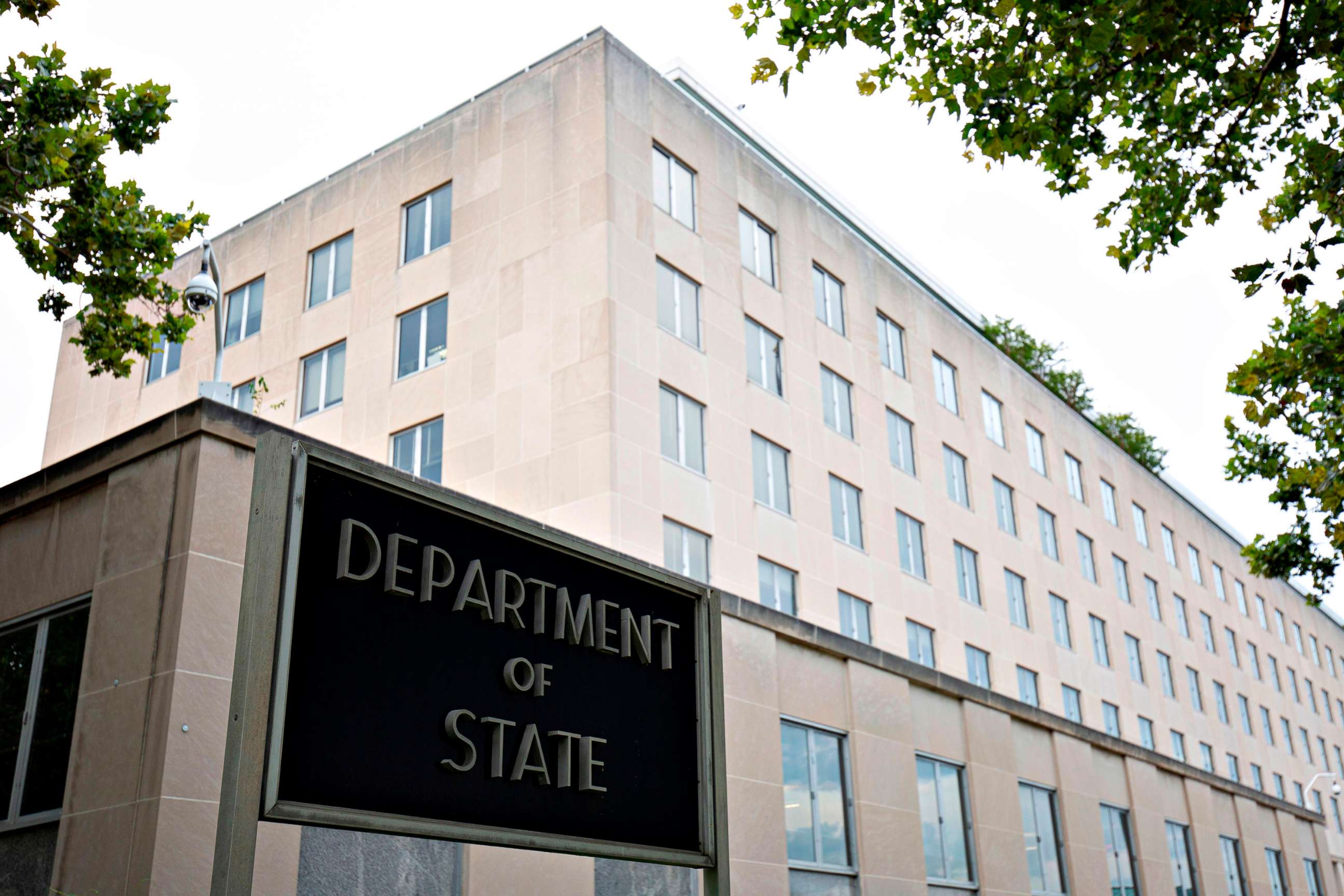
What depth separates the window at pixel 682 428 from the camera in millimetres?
27344

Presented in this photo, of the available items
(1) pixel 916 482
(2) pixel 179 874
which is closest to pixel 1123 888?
(1) pixel 916 482

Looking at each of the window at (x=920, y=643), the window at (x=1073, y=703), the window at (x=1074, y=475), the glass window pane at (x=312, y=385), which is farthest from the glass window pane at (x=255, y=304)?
the window at (x=1074, y=475)

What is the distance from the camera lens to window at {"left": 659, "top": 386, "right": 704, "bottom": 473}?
89.7ft

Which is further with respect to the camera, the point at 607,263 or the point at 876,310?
the point at 876,310

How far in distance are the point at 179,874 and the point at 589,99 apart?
68.4 feet

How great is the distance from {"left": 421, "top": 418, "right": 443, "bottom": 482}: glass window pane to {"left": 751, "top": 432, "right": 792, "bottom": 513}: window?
23.3ft

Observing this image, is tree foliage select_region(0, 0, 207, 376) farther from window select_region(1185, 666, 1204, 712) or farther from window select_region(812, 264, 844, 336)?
window select_region(1185, 666, 1204, 712)

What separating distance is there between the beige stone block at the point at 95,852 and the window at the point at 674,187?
19978mm

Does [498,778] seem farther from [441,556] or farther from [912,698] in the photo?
[912,698]

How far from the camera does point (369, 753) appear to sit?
5.21m

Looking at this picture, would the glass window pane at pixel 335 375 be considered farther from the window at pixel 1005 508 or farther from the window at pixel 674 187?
the window at pixel 1005 508

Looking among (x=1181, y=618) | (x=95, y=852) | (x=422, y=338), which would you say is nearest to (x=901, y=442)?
(x=422, y=338)

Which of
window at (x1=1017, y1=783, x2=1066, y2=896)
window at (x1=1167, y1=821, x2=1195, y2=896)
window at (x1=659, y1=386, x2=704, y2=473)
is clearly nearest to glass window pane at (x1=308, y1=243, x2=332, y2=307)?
window at (x1=659, y1=386, x2=704, y2=473)

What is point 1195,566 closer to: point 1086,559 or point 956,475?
point 1086,559
